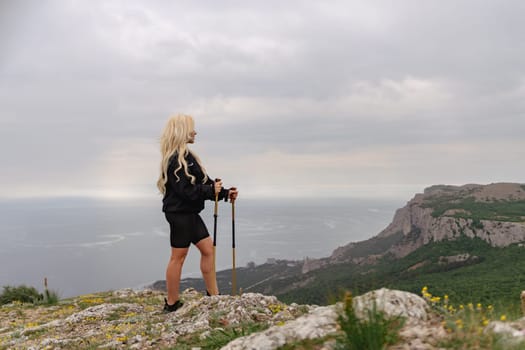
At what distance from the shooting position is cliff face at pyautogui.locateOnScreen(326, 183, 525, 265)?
123m

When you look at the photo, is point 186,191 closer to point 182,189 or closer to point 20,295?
point 182,189

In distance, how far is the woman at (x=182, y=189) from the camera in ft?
23.2

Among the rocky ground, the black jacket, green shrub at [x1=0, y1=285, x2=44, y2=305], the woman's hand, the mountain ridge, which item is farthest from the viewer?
the mountain ridge

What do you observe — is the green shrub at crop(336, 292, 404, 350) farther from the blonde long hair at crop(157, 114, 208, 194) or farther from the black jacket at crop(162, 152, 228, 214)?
the blonde long hair at crop(157, 114, 208, 194)

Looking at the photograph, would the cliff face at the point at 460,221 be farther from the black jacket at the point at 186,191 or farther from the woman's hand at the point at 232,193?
the black jacket at the point at 186,191

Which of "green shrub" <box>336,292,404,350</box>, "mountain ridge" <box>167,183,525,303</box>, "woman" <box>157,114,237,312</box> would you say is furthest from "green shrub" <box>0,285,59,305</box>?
"mountain ridge" <box>167,183,525,303</box>

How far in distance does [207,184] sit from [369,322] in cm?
527

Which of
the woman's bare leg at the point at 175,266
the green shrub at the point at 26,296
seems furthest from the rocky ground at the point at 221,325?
the green shrub at the point at 26,296

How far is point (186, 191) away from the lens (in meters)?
7.04

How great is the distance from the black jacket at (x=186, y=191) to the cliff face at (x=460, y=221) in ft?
446

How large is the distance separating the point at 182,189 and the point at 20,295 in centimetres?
1113

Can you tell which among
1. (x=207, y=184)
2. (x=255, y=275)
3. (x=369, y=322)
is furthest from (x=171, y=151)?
(x=255, y=275)

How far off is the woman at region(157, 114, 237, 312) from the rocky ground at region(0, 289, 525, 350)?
1.21 meters

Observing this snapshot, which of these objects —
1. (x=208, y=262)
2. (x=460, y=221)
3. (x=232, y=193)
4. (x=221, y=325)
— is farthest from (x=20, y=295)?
(x=460, y=221)
